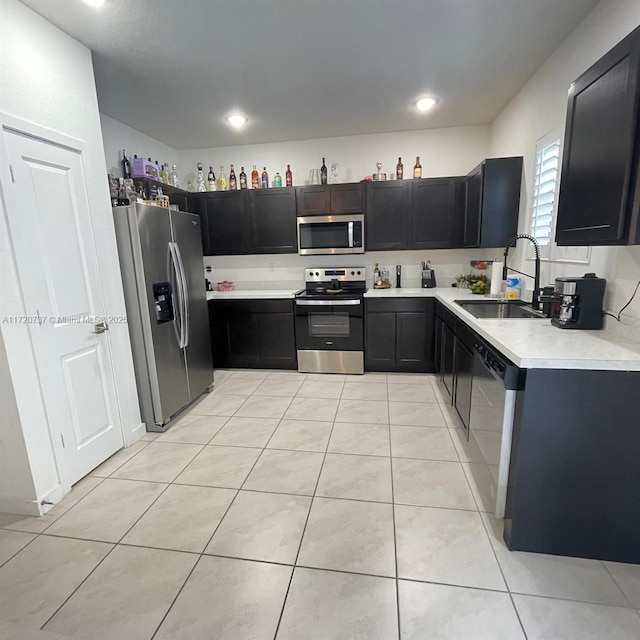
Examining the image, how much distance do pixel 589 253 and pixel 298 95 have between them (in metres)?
2.51

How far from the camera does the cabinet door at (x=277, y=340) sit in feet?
12.8

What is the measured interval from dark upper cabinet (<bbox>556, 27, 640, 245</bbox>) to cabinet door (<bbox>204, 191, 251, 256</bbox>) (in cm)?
322

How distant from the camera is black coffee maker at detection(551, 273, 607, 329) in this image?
1779mm

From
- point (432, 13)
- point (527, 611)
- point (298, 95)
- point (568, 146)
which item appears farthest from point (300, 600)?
point (298, 95)

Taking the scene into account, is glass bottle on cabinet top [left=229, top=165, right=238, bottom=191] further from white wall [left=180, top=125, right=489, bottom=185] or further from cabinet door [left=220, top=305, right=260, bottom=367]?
cabinet door [left=220, top=305, right=260, bottom=367]

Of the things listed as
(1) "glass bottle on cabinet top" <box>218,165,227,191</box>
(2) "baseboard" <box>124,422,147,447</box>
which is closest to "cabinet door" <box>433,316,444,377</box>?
(2) "baseboard" <box>124,422,147,447</box>

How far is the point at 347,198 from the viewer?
12.7 feet

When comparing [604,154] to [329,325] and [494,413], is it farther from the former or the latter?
[329,325]

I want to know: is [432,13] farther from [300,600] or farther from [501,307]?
[300,600]

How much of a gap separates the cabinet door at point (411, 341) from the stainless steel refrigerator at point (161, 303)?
2.08 m

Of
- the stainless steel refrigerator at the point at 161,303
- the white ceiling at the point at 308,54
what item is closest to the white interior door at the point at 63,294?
the stainless steel refrigerator at the point at 161,303

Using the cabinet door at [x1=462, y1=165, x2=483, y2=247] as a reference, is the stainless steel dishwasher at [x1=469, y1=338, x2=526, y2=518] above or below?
below

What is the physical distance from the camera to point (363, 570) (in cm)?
147

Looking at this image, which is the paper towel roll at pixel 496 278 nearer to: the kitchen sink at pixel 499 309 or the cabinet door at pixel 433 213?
the kitchen sink at pixel 499 309
